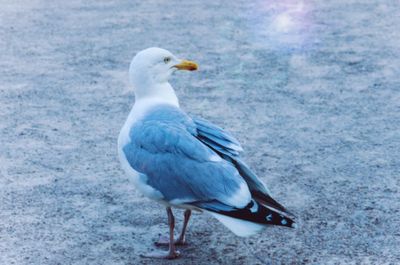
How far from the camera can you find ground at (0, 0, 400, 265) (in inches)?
140

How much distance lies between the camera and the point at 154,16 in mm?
7629

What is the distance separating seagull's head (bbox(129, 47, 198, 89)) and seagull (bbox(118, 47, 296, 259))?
3cm

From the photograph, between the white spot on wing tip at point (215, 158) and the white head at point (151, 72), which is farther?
the white head at point (151, 72)

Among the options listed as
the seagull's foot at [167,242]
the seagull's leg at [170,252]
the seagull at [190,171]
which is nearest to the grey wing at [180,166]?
the seagull at [190,171]

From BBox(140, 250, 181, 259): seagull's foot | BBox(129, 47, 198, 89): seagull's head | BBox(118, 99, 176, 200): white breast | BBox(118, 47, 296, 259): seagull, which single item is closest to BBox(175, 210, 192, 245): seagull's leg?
BBox(118, 47, 296, 259): seagull

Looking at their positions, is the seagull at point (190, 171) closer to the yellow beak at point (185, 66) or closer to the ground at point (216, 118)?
the yellow beak at point (185, 66)

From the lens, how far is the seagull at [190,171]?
3.01m

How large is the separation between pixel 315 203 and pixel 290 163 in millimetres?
535

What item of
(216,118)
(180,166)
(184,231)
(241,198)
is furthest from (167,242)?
(216,118)

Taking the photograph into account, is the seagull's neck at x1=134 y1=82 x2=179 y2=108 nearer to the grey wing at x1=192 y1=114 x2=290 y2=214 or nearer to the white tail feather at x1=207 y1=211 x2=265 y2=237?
the grey wing at x1=192 y1=114 x2=290 y2=214

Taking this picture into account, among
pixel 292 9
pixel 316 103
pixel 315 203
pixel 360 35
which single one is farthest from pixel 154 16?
pixel 315 203

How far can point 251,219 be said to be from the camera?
117 inches

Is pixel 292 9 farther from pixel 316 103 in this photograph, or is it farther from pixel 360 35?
pixel 316 103

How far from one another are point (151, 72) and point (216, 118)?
60.8 inches
